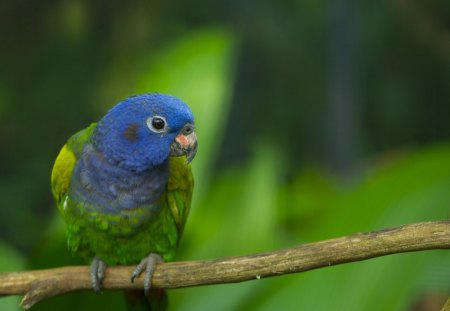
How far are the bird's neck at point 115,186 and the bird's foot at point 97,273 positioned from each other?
10 cm

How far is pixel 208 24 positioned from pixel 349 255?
1.20 meters

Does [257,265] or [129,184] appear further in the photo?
[129,184]

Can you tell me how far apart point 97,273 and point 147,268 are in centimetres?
8

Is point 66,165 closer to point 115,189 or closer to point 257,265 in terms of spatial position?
point 115,189

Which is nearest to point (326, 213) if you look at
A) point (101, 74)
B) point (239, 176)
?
point (239, 176)

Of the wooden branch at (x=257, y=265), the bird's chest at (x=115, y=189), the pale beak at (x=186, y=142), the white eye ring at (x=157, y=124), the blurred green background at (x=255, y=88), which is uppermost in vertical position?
the blurred green background at (x=255, y=88)

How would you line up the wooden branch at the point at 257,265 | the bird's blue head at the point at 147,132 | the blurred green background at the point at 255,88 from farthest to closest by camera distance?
1. the blurred green background at the point at 255,88
2. the bird's blue head at the point at 147,132
3. the wooden branch at the point at 257,265

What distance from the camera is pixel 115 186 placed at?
3.63 ft

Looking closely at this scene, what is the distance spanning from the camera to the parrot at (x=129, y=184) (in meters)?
1.07

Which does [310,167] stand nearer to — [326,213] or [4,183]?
[326,213]

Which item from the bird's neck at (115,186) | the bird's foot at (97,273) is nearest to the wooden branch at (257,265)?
the bird's foot at (97,273)

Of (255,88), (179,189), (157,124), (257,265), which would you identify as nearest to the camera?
(257,265)

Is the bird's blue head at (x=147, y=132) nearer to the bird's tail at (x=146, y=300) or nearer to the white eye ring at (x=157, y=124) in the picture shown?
the white eye ring at (x=157, y=124)

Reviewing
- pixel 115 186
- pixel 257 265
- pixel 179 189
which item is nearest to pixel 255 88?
pixel 179 189
